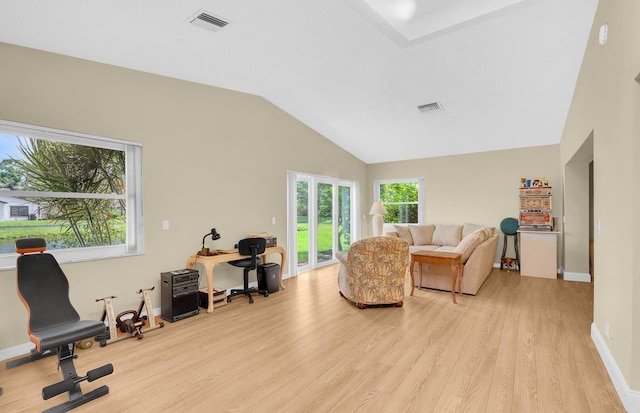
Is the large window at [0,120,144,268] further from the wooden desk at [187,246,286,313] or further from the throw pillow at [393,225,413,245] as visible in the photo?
the throw pillow at [393,225,413,245]

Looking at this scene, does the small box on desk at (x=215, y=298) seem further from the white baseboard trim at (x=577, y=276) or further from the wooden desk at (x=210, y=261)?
the white baseboard trim at (x=577, y=276)

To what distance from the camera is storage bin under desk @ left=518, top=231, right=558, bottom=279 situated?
5.59 metres

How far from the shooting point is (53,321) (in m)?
2.49

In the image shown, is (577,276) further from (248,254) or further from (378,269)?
(248,254)

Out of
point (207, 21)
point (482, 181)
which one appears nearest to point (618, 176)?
point (207, 21)

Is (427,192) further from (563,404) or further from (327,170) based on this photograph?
(563,404)

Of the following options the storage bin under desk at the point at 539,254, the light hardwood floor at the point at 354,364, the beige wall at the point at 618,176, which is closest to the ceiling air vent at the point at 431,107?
the beige wall at the point at 618,176

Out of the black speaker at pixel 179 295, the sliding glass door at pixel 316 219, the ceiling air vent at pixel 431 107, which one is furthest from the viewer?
the sliding glass door at pixel 316 219

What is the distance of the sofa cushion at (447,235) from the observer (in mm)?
6536

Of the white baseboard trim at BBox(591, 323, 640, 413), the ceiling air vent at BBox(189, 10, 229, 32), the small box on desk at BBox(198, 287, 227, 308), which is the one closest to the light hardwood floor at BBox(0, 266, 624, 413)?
the white baseboard trim at BBox(591, 323, 640, 413)

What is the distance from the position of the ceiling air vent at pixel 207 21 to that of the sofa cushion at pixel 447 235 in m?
5.57

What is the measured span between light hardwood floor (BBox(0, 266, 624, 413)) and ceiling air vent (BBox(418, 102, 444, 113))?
2995 millimetres

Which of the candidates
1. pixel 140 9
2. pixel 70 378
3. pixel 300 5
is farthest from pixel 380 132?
pixel 70 378

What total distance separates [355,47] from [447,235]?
14.6 feet
